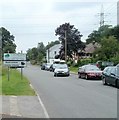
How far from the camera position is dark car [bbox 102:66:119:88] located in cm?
2720

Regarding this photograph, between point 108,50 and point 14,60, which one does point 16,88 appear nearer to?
point 14,60

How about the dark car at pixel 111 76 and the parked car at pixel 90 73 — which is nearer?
the dark car at pixel 111 76

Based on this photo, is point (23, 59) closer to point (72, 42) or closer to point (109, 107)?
point (109, 107)

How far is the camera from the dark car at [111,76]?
27.2 m

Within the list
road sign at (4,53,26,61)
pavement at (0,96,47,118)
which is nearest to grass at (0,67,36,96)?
road sign at (4,53,26,61)

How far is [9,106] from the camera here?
46.5ft

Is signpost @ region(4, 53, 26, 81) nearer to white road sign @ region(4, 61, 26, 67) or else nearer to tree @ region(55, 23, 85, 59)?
white road sign @ region(4, 61, 26, 67)

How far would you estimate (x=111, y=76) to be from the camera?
1122 inches

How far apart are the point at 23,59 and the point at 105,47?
107ft

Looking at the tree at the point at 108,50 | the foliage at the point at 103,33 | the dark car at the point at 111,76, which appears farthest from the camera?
the foliage at the point at 103,33

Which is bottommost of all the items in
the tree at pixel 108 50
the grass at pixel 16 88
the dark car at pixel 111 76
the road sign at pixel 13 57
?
the grass at pixel 16 88

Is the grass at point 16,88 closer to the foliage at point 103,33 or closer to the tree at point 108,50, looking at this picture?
the tree at point 108,50

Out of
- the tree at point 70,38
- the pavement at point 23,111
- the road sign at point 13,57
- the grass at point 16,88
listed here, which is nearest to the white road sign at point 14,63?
the road sign at point 13,57

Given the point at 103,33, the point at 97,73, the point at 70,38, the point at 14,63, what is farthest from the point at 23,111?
the point at 103,33
